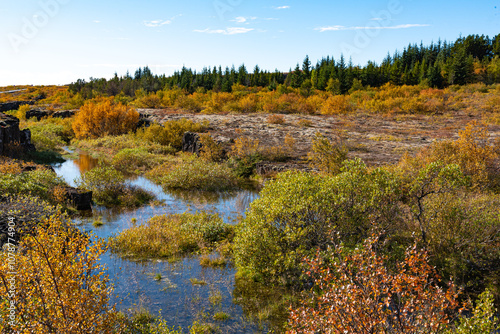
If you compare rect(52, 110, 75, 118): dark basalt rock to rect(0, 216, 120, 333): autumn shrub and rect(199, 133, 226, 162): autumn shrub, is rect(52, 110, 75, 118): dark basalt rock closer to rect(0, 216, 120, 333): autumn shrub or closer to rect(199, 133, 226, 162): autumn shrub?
rect(199, 133, 226, 162): autumn shrub

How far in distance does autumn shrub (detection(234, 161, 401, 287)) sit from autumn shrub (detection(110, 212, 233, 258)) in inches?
151

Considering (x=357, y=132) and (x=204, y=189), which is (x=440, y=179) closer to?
(x=204, y=189)

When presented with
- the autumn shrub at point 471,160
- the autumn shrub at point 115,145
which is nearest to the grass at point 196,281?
the autumn shrub at point 471,160

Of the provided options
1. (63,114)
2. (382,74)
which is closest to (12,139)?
(63,114)

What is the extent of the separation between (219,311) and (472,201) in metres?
10.3

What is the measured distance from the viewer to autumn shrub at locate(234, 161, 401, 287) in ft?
37.6

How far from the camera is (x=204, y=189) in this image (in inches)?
966

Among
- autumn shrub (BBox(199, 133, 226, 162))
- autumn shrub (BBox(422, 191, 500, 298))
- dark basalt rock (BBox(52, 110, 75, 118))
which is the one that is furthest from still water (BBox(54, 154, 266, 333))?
dark basalt rock (BBox(52, 110, 75, 118))

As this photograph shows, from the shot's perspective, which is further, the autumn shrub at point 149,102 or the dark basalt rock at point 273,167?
the autumn shrub at point 149,102

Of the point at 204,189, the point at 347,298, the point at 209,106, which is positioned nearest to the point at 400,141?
the point at 204,189

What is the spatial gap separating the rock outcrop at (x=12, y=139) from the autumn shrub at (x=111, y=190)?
36.0ft

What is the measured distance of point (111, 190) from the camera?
2152cm

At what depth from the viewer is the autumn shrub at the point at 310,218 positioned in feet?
37.6

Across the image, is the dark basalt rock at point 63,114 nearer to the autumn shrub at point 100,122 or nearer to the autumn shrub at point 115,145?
the autumn shrub at point 100,122
